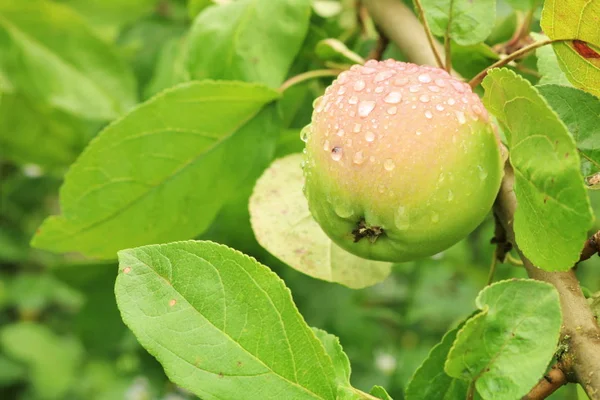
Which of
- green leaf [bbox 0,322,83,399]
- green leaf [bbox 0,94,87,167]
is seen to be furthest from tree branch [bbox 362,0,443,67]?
green leaf [bbox 0,322,83,399]

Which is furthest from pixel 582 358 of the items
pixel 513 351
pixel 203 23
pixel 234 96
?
pixel 203 23

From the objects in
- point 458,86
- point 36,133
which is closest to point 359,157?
point 458,86

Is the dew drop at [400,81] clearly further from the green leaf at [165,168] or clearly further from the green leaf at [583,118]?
the green leaf at [165,168]

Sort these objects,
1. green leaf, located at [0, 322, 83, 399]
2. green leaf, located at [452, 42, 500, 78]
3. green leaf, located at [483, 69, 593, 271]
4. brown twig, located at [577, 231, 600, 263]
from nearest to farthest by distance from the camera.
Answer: green leaf, located at [483, 69, 593, 271], brown twig, located at [577, 231, 600, 263], green leaf, located at [452, 42, 500, 78], green leaf, located at [0, 322, 83, 399]

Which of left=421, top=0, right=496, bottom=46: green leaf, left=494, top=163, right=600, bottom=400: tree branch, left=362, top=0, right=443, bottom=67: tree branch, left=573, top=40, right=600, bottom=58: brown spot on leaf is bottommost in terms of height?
left=494, top=163, right=600, bottom=400: tree branch

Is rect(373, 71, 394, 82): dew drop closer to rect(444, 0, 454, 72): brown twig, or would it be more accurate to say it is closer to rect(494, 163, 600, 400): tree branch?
rect(444, 0, 454, 72): brown twig

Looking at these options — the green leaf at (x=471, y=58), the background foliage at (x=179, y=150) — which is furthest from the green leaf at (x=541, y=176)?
the green leaf at (x=471, y=58)

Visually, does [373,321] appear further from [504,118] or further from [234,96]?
[504,118]
